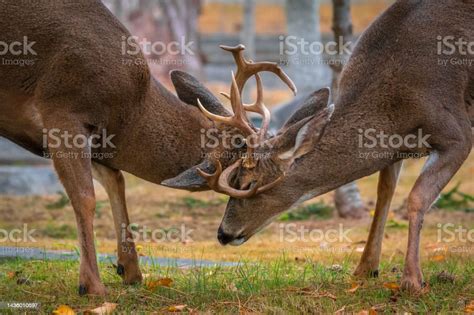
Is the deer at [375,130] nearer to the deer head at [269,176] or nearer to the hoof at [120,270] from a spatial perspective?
the deer head at [269,176]

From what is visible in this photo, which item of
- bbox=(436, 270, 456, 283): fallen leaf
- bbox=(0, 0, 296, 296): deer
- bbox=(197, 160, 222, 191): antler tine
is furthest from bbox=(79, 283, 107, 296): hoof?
bbox=(436, 270, 456, 283): fallen leaf

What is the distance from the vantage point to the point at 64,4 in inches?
369

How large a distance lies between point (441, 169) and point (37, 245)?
4.79 meters

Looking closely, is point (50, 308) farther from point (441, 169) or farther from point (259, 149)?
point (441, 169)

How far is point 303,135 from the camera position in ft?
29.7

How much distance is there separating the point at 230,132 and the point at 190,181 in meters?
0.62

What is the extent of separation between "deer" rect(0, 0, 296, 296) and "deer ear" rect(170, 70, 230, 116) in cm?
1

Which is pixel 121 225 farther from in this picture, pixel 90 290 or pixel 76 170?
pixel 90 290

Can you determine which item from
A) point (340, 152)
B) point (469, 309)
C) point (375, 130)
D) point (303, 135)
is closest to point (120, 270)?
point (303, 135)

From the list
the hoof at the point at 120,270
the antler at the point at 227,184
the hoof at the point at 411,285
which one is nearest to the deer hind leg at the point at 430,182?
the hoof at the point at 411,285

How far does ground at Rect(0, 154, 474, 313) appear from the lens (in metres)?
8.42

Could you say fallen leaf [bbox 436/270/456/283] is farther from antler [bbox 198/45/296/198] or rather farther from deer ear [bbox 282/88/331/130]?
deer ear [bbox 282/88/331/130]

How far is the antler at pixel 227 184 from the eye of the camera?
354 inches

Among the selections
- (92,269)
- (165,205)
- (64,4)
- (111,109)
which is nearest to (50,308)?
(92,269)
